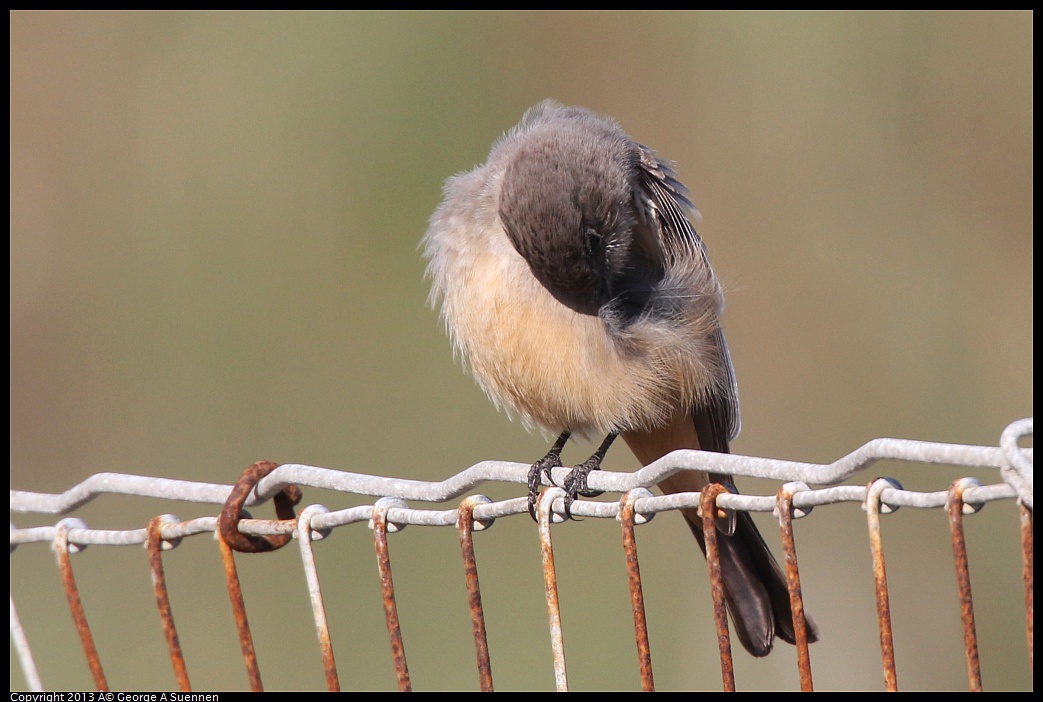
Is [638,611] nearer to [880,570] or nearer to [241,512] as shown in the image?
[880,570]

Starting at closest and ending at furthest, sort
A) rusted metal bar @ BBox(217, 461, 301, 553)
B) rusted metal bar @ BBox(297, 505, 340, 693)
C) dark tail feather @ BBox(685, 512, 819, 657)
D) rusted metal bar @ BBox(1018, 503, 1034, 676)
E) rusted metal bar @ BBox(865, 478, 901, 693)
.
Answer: rusted metal bar @ BBox(1018, 503, 1034, 676), rusted metal bar @ BBox(865, 478, 901, 693), rusted metal bar @ BBox(297, 505, 340, 693), rusted metal bar @ BBox(217, 461, 301, 553), dark tail feather @ BBox(685, 512, 819, 657)

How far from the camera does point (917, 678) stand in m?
4.95

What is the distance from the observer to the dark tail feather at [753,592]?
2.73m

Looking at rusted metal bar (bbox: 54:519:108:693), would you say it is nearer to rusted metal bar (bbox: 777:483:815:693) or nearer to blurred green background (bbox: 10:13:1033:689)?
rusted metal bar (bbox: 777:483:815:693)

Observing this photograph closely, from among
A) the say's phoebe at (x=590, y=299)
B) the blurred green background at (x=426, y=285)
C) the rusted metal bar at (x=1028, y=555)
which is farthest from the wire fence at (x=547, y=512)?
the blurred green background at (x=426, y=285)

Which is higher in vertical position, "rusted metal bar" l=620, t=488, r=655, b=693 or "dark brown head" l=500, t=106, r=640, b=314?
"dark brown head" l=500, t=106, r=640, b=314

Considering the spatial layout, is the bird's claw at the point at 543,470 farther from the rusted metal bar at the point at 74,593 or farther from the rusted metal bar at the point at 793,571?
the rusted metal bar at the point at 793,571

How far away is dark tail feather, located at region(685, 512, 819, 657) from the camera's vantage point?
2729 millimetres

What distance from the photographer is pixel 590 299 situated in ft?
10.3

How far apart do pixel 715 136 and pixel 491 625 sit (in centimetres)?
302

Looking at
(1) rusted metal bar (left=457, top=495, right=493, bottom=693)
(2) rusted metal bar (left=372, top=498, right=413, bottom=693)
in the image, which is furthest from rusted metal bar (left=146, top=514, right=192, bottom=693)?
(1) rusted metal bar (left=457, top=495, right=493, bottom=693)

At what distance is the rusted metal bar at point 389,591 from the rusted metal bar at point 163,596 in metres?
0.44

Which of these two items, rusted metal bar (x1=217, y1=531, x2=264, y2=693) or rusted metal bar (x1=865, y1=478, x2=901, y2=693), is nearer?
rusted metal bar (x1=865, y1=478, x2=901, y2=693)
